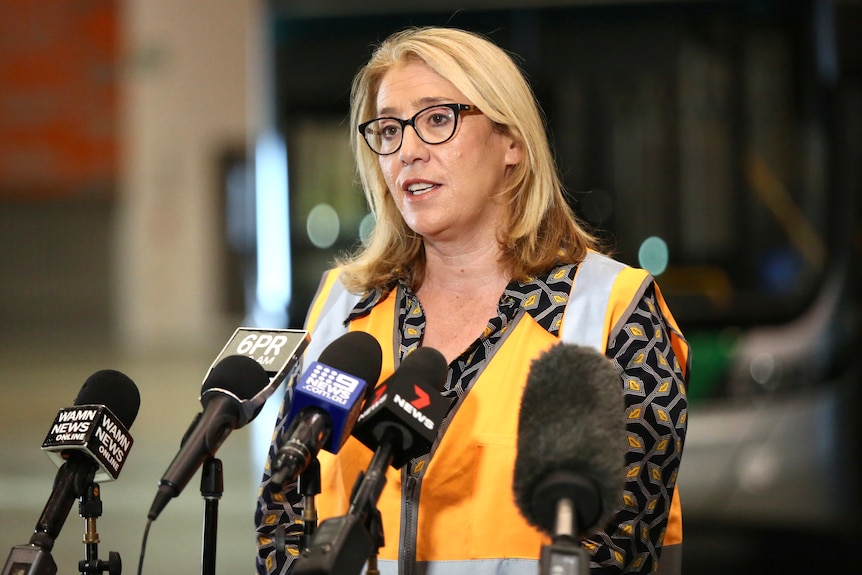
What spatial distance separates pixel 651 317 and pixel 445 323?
1.38ft

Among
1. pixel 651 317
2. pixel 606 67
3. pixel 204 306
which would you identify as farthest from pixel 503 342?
pixel 204 306

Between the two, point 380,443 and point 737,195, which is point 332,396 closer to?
point 380,443

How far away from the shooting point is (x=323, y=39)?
5.81m

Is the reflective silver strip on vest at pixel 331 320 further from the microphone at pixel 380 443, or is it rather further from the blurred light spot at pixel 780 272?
the blurred light spot at pixel 780 272

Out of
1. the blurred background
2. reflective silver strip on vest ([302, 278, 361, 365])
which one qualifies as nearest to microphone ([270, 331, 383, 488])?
reflective silver strip on vest ([302, 278, 361, 365])

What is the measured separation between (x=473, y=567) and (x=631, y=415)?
40 centimetres

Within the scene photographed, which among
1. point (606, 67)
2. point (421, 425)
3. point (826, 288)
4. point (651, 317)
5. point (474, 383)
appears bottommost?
point (421, 425)

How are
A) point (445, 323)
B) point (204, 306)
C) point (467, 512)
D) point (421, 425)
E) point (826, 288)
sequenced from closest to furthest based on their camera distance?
1. point (421, 425)
2. point (467, 512)
3. point (445, 323)
4. point (826, 288)
5. point (204, 306)

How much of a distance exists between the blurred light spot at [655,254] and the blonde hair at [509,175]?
3.08m

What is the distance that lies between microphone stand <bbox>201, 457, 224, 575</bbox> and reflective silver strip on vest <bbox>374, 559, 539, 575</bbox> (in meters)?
0.42

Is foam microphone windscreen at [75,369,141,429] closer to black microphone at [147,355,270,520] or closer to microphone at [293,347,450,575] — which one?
black microphone at [147,355,270,520]

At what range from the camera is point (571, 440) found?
1525 mm

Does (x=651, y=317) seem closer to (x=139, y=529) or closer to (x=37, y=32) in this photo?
(x=139, y=529)

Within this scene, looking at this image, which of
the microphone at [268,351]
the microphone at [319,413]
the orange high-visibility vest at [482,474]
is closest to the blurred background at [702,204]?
the orange high-visibility vest at [482,474]
